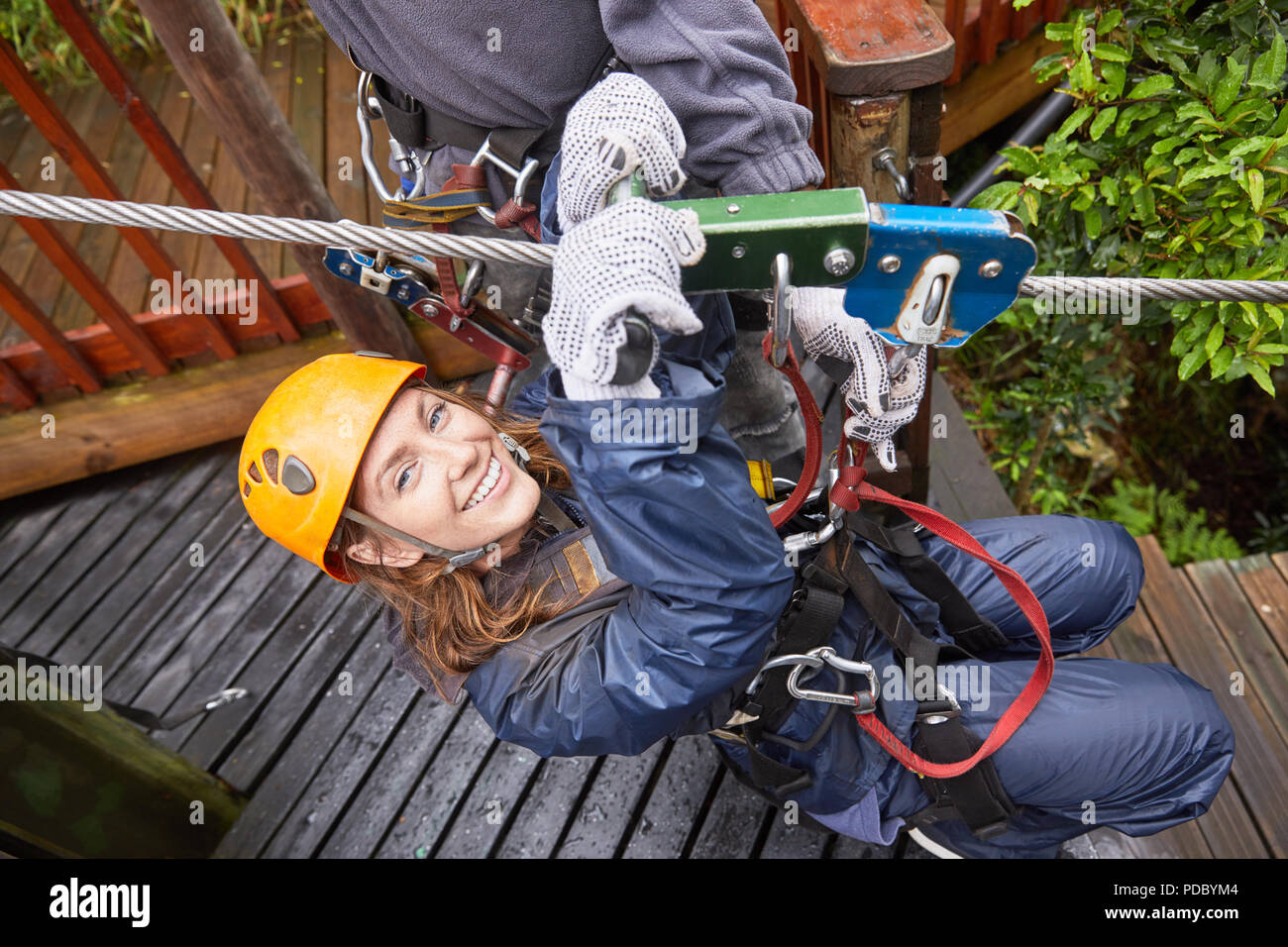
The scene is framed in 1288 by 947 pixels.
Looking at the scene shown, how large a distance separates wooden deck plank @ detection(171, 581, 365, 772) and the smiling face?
1.28 metres

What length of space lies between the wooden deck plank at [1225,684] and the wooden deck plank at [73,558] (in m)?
3.56

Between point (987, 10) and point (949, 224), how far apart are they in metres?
2.29

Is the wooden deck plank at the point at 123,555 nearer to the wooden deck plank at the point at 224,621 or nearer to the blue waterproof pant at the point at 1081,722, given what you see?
the wooden deck plank at the point at 224,621

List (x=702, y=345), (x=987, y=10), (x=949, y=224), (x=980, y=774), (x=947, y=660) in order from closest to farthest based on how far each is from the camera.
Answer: (x=949, y=224) < (x=702, y=345) < (x=980, y=774) < (x=947, y=660) < (x=987, y=10)

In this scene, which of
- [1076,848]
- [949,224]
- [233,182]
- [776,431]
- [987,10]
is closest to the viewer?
[949,224]

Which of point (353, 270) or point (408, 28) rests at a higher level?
point (408, 28)

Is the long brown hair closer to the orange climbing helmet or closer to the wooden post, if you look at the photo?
the orange climbing helmet

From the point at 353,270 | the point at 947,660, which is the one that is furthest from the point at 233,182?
the point at 947,660

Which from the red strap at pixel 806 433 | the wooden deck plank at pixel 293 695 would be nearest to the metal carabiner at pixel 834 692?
the red strap at pixel 806 433

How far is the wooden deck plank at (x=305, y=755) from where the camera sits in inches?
89.9

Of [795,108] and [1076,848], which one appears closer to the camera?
[795,108]

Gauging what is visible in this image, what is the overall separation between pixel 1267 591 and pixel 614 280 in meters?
2.55

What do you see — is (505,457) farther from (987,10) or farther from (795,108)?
(987,10)

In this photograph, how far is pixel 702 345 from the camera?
4.50 ft
